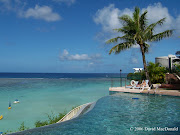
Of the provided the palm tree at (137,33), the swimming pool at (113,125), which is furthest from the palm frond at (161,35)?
the swimming pool at (113,125)

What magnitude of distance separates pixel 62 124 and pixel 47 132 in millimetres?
673

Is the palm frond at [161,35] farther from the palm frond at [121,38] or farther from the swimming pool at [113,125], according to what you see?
the swimming pool at [113,125]

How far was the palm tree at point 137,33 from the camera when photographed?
11.7 metres

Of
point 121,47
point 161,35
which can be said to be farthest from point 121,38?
point 161,35

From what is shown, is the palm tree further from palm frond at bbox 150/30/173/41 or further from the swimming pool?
the swimming pool

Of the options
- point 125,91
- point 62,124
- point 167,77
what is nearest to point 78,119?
point 62,124

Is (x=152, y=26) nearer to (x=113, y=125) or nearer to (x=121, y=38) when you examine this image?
(x=121, y=38)

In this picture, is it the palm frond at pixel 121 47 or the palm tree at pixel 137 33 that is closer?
the palm tree at pixel 137 33

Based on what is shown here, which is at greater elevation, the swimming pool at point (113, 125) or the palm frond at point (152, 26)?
the palm frond at point (152, 26)

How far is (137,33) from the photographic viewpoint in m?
11.5

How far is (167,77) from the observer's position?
14.5m

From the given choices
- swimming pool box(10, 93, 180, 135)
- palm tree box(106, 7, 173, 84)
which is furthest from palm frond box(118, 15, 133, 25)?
swimming pool box(10, 93, 180, 135)

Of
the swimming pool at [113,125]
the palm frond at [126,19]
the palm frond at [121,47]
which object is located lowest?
the swimming pool at [113,125]

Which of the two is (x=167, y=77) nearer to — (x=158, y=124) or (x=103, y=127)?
(x=158, y=124)
